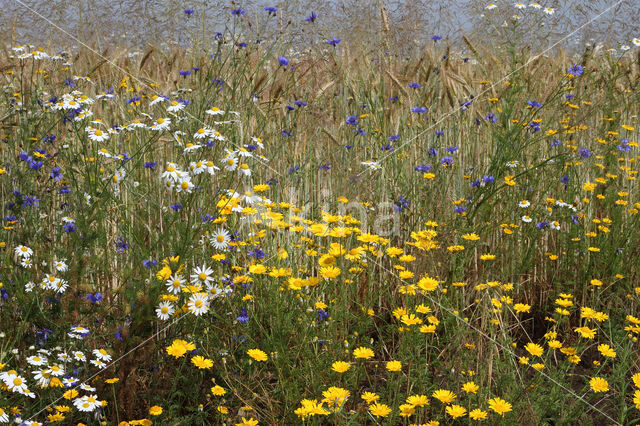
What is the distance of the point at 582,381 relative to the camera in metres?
2.14

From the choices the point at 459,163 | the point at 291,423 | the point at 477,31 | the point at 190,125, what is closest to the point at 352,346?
the point at 291,423

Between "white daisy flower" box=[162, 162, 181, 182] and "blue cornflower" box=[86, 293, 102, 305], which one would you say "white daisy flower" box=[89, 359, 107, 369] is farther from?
"white daisy flower" box=[162, 162, 181, 182]

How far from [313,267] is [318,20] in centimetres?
235

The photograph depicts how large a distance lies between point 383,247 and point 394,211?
17 centimetres

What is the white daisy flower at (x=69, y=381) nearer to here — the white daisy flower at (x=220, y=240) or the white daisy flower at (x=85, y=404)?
the white daisy flower at (x=85, y=404)

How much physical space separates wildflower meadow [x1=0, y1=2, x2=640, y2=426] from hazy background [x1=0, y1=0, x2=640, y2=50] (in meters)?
0.48

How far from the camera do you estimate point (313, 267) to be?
2363 millimetres

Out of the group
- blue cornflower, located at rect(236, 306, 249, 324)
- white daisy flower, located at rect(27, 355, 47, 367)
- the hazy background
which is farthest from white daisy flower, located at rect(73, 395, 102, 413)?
the hazy background

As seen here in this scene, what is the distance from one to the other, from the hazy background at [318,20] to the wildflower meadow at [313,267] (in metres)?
0.48

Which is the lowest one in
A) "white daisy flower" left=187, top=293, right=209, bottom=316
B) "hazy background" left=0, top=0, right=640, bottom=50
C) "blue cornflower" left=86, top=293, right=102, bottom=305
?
"blue cornflower" left=86, top=293, right=102, bottom=305

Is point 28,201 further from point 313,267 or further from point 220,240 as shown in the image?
point 313,267

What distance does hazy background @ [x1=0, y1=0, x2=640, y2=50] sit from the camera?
153 inches

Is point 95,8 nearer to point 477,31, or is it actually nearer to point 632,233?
point 477,31

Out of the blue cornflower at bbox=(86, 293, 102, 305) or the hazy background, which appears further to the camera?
the hazy background
